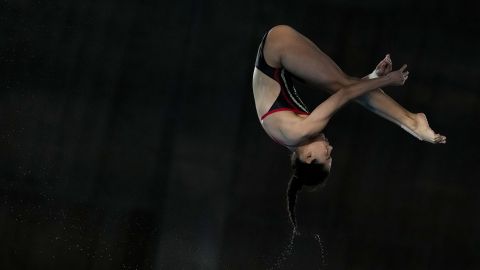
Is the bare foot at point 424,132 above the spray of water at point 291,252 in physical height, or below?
above

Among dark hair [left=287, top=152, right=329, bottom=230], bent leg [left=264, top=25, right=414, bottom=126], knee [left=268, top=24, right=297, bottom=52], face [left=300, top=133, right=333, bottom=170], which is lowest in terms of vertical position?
dark hair [left=287, top=152, right=329, bottom=230]

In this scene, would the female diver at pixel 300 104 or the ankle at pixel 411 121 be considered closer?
the female diver at pixel 300 104

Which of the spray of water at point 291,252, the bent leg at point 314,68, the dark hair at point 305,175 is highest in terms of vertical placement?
the bent leg at point 314,68

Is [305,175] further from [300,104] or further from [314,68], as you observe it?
[314,68]

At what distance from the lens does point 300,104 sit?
284cm

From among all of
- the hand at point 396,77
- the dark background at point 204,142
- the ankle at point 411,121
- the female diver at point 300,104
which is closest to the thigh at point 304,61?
the female diver at point 300,104

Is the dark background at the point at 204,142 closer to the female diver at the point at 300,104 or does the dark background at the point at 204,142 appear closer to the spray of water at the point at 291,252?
the spray of water at the point at 291,252

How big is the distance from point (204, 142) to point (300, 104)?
2054 mm

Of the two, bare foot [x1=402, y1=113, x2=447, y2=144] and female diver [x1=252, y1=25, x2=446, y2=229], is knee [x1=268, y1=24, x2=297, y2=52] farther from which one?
bare foot [x1=402, y1=113, x2=447, y2=144]

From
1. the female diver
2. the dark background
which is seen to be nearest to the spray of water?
the dark background

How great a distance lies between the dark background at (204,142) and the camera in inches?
175

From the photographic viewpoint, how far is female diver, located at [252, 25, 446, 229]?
8.63 ft

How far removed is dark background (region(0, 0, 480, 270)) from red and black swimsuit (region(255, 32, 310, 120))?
69.3 inches

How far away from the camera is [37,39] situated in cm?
502
